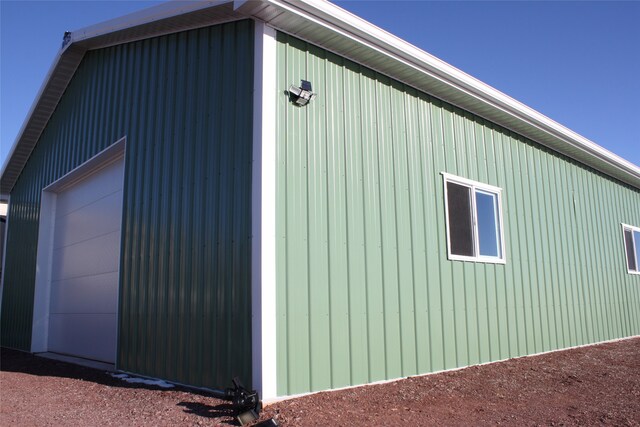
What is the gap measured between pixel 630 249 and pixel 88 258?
11.0 metres

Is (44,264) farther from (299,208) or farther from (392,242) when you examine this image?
(392,242)

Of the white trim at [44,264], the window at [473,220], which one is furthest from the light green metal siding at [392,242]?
the white trim at [44,264]

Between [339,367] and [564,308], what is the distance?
5.24 m

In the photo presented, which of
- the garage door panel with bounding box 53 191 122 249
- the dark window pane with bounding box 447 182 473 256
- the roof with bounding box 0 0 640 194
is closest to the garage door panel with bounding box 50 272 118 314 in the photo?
the garage door panel with bounding box 53 191 122 249

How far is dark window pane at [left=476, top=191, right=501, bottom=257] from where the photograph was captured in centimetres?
743

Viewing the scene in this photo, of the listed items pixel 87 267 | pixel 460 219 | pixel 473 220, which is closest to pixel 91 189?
pixel 87 267

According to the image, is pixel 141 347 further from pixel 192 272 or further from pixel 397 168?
pixel 397 168

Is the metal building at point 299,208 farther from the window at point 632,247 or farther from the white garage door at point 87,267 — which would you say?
the window at point 632,247

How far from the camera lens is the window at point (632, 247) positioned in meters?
11.3

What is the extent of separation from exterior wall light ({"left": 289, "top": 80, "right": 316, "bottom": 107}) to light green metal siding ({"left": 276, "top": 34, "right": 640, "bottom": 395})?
90mm

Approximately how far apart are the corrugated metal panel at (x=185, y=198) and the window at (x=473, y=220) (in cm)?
300

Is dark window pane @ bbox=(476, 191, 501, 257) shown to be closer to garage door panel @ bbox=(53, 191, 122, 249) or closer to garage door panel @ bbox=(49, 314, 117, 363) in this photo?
garage door panel @ bbox=(53, 191, 122, 249)

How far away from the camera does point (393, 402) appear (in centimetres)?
480

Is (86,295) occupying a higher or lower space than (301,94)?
lower
